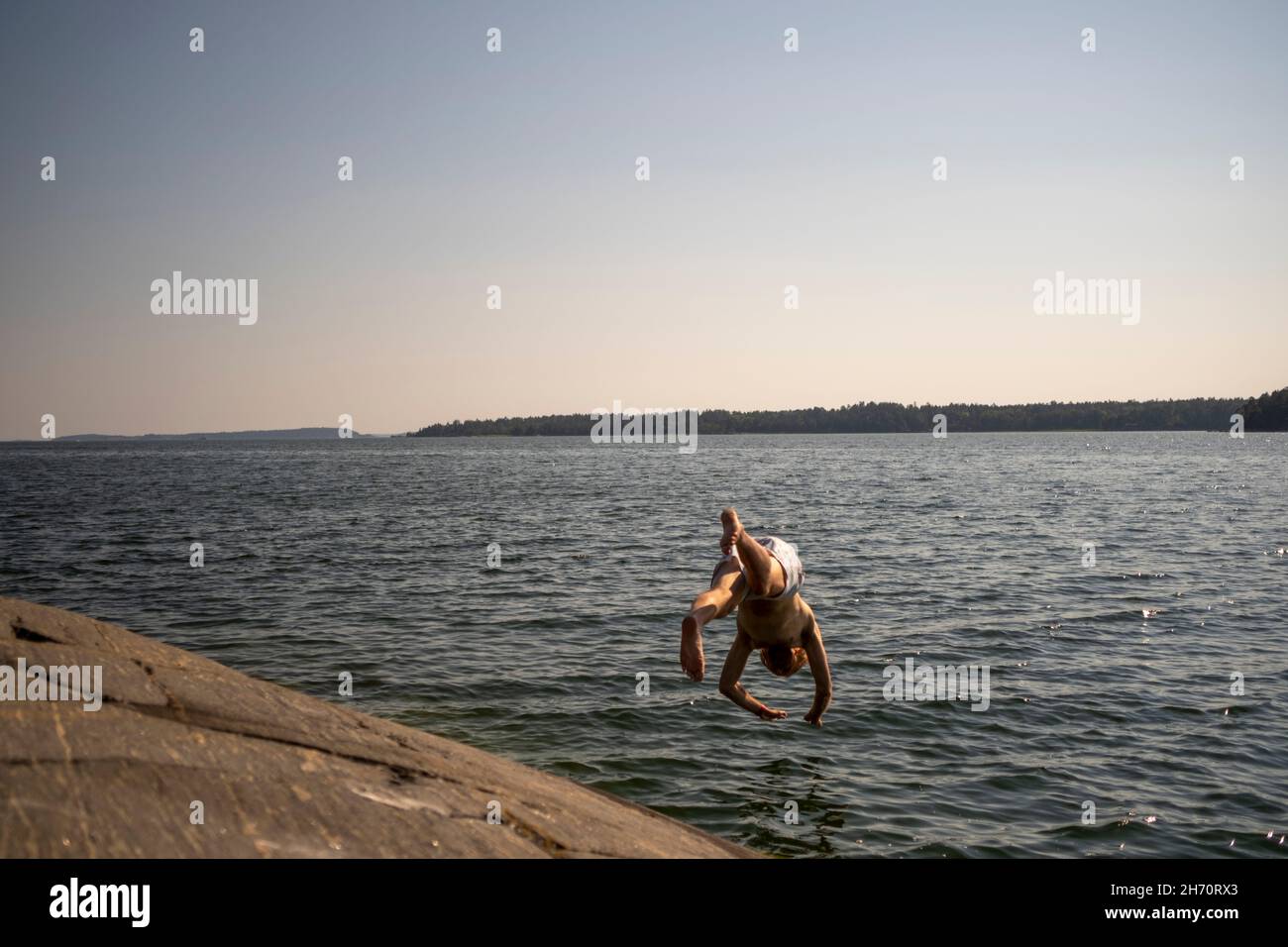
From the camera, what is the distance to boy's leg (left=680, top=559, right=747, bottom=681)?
5.68 meters

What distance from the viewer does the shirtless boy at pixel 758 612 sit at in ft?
19.6

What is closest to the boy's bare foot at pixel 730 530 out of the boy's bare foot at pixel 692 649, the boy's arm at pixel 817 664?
the boy's bare foot at pixel 692 649

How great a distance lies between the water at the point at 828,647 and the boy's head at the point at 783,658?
2327 millimetres

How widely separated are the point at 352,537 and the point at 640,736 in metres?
28.4

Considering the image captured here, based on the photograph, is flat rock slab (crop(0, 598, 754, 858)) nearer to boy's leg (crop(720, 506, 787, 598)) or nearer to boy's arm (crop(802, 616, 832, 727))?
boy's arm (crop(802, 616, 832, 727))

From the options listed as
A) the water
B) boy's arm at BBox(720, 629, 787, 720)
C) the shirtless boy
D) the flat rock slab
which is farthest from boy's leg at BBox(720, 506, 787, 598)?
the water

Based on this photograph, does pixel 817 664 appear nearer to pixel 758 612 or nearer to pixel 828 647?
pixel 758 612

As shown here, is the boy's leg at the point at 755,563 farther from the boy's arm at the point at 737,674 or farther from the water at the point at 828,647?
the water at the point at 828,647

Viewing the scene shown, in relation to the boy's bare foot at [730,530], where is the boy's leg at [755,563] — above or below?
below

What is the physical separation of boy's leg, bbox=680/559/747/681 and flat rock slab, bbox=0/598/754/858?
134 centimetres
